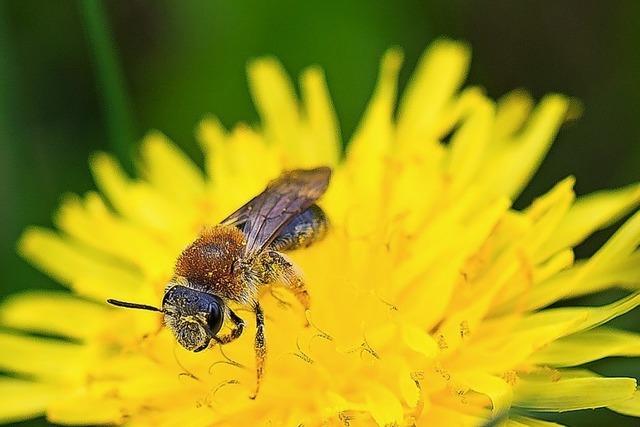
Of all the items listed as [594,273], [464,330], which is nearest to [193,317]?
[464,330]

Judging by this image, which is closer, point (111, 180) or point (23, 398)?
point (23, 398)

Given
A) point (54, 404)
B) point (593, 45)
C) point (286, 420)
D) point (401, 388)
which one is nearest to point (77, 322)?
point (54, 404)

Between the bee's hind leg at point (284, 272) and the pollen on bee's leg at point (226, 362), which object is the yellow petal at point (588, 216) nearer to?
the bee's hind leg at point (284, 272)

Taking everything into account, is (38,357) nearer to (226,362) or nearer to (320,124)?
(226,362)

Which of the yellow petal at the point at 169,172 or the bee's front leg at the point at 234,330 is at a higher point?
the yellow petal at the point at 169,172

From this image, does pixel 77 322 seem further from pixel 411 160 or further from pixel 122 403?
pixel 411 160

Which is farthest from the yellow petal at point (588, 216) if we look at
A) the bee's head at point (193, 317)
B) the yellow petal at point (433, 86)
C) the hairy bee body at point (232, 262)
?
the bee's head at point (193, 317)
